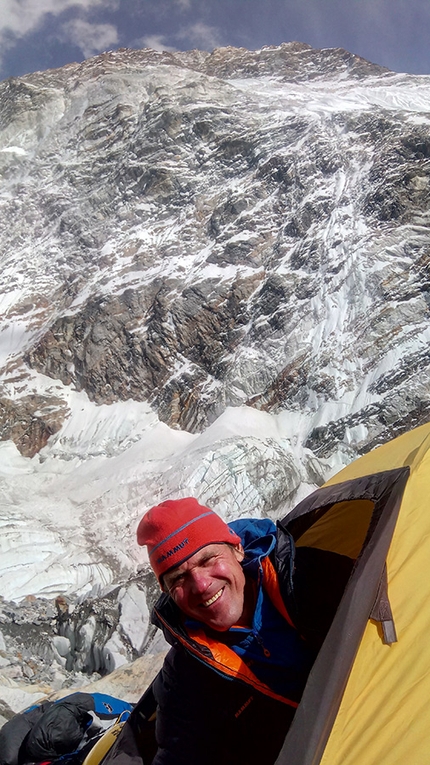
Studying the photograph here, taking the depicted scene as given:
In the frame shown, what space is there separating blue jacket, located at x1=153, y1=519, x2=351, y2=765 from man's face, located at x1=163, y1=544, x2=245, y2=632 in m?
0.12

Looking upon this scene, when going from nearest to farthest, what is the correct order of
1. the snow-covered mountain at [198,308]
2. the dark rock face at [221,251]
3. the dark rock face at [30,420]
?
the snow-covered mountain at [198,308] → the dark rock face at [221,251] → the dark rock face at [30,420]

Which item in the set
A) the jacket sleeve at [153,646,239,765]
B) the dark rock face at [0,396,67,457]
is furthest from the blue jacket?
the dark rock face at [0,396,67,457]

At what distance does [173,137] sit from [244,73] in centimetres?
4186

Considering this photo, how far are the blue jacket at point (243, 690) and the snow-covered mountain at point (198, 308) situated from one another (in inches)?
474

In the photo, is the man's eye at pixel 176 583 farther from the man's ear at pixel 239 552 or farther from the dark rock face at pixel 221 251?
the dark rock face at pixel 221 251

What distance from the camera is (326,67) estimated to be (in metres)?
79.2

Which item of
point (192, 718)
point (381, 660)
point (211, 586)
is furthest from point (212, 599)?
point (381, 660)

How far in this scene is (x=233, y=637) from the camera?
236 cm

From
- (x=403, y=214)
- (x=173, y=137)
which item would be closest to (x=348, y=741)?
(x=403, y=214)

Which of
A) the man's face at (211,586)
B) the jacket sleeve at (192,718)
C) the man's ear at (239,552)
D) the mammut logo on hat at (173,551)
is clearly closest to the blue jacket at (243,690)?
the jacket sleeve at (192,718)

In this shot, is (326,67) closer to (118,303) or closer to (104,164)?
(104,164)

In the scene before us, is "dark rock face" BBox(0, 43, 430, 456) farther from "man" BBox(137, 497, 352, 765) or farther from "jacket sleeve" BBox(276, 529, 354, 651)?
"man" BBox(137, 497, 352, 765)

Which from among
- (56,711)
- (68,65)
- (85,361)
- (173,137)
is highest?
(68,65)

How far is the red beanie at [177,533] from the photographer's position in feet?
8.27
